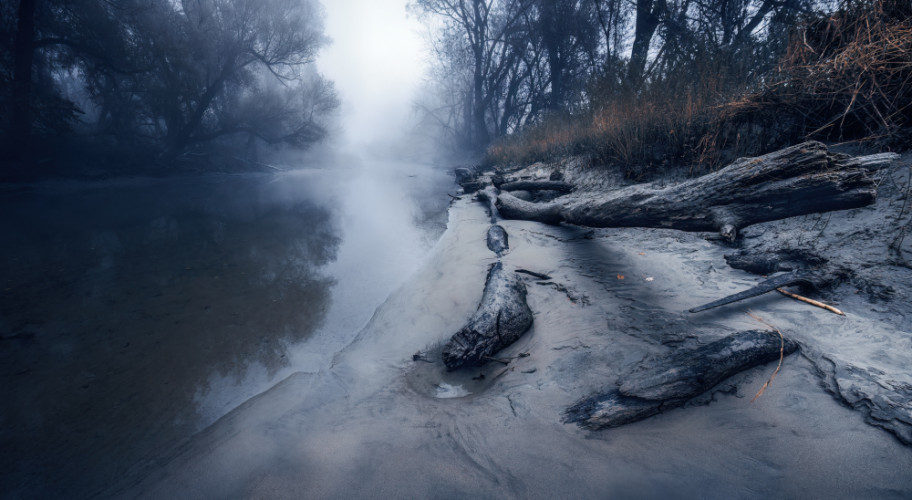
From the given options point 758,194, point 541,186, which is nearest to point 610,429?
point 758,194

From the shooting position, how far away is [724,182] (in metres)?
3.02

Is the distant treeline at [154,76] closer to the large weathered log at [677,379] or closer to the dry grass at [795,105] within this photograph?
the dry grass at [795,105]

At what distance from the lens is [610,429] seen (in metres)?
1.40

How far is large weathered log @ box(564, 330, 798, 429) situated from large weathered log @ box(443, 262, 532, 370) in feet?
2.18

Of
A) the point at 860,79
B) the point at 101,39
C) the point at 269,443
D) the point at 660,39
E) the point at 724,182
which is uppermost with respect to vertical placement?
the point at 101,39

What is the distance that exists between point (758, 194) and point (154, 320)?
17.6ft

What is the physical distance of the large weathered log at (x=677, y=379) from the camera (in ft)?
4.65

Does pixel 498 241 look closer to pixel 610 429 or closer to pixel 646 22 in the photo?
pixel 610 429

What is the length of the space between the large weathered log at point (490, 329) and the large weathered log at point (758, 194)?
6.40 feet

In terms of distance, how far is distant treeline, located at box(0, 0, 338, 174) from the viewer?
10672 mm

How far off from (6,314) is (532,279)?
4868mm

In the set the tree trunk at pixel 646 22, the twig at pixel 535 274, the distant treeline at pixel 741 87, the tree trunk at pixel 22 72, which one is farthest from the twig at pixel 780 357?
the tree trunk at pixel 22 72

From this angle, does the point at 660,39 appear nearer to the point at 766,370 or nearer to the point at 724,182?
the point at 724,182

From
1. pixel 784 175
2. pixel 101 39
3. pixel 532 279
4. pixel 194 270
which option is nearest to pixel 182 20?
pixel 101 39
